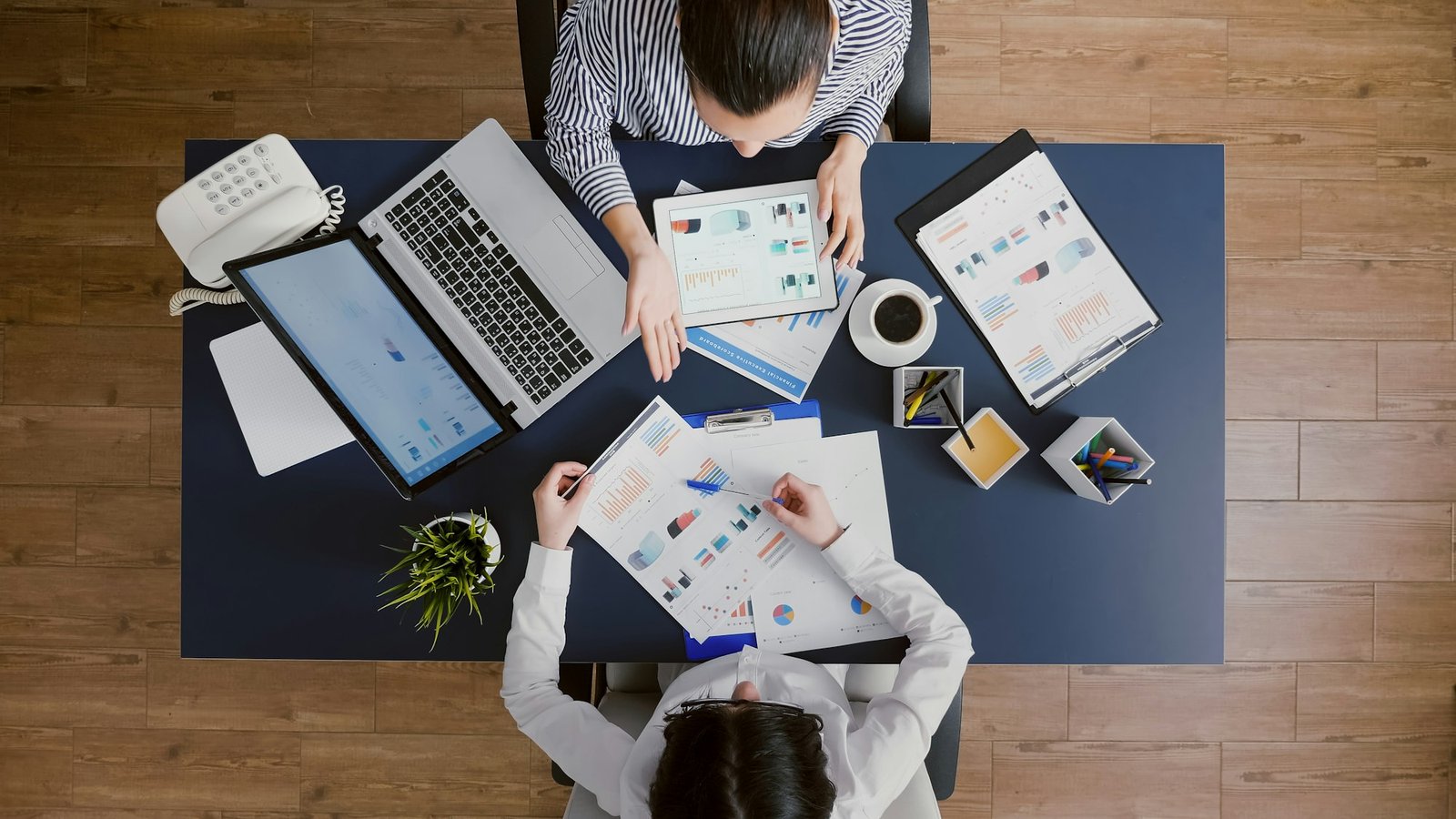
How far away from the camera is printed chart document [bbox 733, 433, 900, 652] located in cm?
121

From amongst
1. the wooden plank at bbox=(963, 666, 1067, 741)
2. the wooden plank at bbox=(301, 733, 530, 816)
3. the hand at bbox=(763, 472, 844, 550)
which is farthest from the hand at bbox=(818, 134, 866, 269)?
the wooden plank at bbox=(301, 733, 530, 816)

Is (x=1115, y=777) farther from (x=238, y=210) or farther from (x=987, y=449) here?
(x=238, y=210)

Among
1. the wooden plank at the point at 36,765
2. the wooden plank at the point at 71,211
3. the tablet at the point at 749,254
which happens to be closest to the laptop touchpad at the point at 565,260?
the tablet at the point at 749,254

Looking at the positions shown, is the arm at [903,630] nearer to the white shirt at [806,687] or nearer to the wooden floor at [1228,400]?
the white shirt at [806,687]

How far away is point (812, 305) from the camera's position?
1.20 metres

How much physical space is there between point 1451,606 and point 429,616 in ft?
7.57

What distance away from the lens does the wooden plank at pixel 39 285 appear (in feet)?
6.36

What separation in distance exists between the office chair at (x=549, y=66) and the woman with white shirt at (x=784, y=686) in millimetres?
586

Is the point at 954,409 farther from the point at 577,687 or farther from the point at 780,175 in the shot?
the point at 577,687

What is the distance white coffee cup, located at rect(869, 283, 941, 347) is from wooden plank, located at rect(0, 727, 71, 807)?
7.13ft

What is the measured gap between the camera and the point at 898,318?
117 cm

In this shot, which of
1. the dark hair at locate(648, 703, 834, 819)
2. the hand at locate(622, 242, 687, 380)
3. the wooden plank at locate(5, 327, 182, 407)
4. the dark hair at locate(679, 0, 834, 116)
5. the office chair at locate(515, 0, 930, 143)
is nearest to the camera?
the dark hair at locate(679, 0, 834, 116)

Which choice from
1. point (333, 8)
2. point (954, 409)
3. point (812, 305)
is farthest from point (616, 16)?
point (333, 8)

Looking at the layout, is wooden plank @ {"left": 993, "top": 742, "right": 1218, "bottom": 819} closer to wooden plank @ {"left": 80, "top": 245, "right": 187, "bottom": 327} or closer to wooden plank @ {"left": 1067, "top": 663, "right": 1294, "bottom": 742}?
wooden plank @ {"left": 1067, "top": 663, "right": 1294, "bottom": 742}
